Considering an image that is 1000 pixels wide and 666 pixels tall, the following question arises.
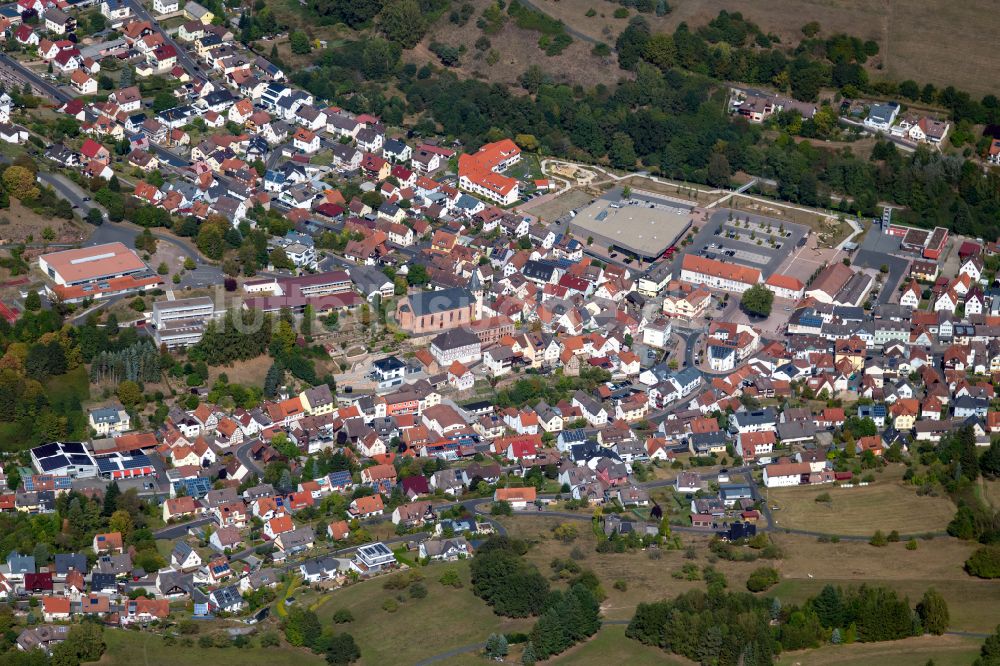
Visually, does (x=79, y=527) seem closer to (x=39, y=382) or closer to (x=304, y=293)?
(x=39, y=382)

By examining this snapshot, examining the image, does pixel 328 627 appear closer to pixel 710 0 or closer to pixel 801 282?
pixel 801 282

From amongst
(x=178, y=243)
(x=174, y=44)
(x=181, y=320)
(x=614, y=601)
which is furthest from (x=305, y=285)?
(x=174, y=44)

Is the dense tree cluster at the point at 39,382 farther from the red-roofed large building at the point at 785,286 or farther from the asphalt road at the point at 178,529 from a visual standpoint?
the red-roofed large building at the point at 785,286

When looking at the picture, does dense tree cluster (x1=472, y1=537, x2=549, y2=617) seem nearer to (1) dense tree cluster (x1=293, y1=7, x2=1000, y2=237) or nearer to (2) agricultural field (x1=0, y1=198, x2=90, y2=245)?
(2) agricultural field (x1=0, y1=198, x2=90, y2=245)

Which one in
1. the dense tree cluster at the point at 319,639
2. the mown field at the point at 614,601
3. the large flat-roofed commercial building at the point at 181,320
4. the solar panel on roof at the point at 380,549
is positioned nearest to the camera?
the dense tree cluster at the point at 319,639

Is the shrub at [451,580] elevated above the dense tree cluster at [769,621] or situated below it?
below

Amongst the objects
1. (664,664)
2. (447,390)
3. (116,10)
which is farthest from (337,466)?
(116,10)

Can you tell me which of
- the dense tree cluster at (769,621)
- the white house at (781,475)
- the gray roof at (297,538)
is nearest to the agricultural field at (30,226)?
the gray roof at (297,538)
